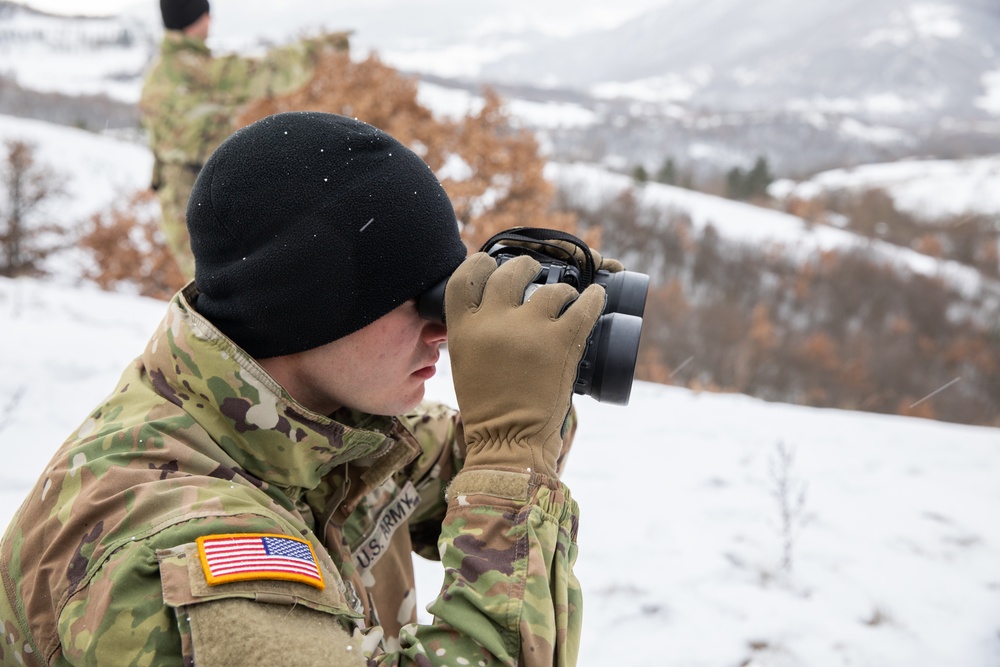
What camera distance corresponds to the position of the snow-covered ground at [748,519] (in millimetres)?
2076

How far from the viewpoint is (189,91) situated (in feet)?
14.2

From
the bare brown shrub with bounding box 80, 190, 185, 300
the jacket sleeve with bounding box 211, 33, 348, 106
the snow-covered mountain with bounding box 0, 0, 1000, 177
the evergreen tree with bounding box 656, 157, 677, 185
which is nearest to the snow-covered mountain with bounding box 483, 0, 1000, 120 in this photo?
the snow-covered mountain with bounding box 0, 0, 1000, 177

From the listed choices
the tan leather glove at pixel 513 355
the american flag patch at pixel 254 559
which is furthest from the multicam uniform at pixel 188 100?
the american flag patch at pixel 254 559

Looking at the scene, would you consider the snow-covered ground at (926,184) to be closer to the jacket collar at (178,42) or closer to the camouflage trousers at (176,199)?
the jacket collar at (178,42)

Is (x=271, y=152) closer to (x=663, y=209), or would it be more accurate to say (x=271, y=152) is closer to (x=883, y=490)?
(x=883, y=490)

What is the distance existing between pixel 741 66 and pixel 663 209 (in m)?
109

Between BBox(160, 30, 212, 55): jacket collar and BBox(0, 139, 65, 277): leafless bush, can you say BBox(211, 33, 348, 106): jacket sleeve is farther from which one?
BBox(0, 139, 65, 277): leafless bush

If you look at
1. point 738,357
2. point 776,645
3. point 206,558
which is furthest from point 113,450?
point 738,357

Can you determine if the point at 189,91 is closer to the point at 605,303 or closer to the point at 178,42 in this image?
the point at 178,42

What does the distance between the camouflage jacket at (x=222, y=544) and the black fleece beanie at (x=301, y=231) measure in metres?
0.08

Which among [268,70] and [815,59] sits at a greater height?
[268,70]

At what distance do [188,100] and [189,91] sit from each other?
0.06m

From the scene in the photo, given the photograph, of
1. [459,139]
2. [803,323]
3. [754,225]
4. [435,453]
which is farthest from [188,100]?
[754,225]

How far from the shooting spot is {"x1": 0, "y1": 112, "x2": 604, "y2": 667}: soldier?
2.60 ft
